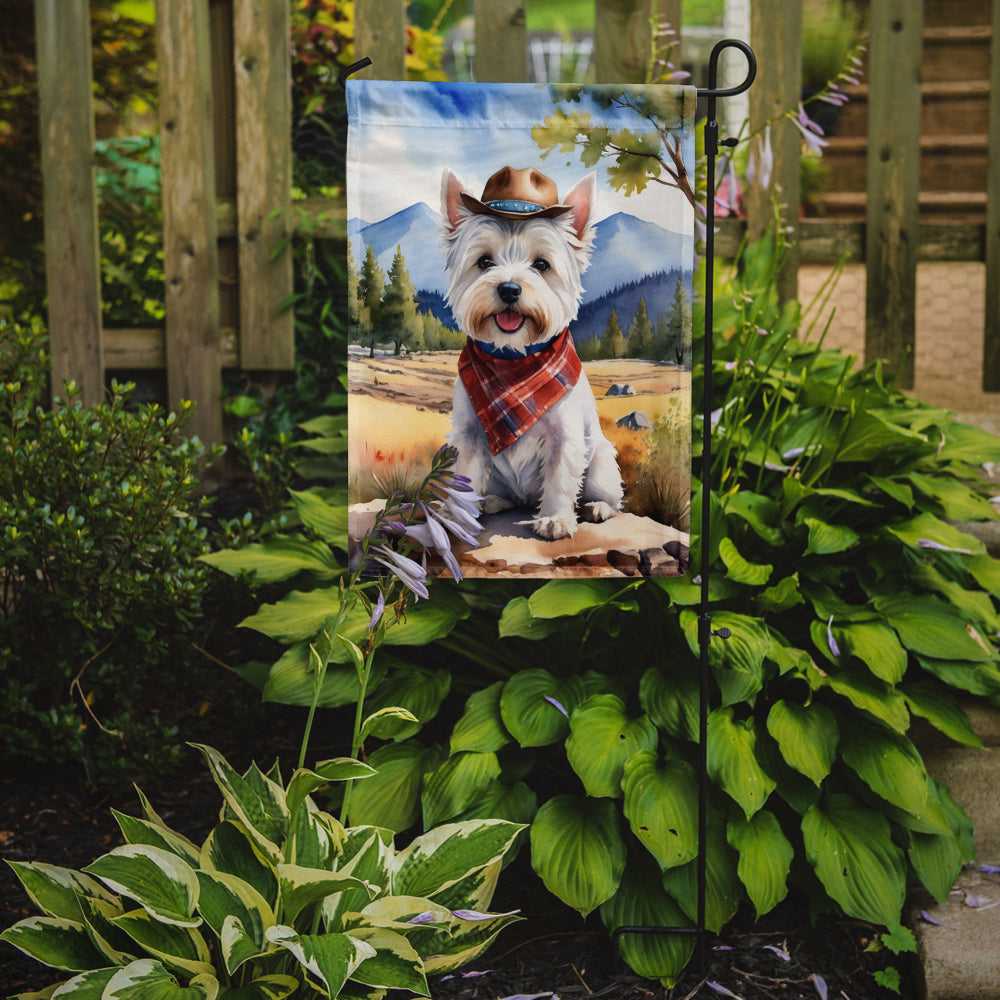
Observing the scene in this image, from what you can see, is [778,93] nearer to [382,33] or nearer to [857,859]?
[382,33]

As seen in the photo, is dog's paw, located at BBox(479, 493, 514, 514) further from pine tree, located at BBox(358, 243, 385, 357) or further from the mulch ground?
the mulch ground

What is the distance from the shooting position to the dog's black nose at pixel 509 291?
169 cm

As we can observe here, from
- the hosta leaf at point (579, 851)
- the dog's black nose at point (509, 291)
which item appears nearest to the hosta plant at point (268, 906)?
the hosta leaf at point (579, 851)

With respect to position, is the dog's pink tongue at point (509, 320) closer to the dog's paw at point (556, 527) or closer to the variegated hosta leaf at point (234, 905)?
the dog's paw at point (556, 527)

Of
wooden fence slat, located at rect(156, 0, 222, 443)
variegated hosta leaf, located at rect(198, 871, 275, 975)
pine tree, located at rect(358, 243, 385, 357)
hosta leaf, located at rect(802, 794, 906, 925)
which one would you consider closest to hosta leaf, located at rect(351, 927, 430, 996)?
variegated hosta leaf, located at rect(198, 871, 275, 975)

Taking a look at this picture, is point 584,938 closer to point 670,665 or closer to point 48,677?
point 670,665

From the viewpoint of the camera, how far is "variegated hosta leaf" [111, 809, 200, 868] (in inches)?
63.5

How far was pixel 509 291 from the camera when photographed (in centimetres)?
169

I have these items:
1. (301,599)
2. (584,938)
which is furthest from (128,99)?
(584,938)

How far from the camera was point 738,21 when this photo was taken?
7762 millimetres

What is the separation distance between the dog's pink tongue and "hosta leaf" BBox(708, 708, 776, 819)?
0.84 meters

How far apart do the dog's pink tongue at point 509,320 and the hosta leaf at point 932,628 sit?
103 centimetres

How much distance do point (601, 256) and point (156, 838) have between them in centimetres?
122

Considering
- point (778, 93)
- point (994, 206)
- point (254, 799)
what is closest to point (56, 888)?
point (254, 799)
